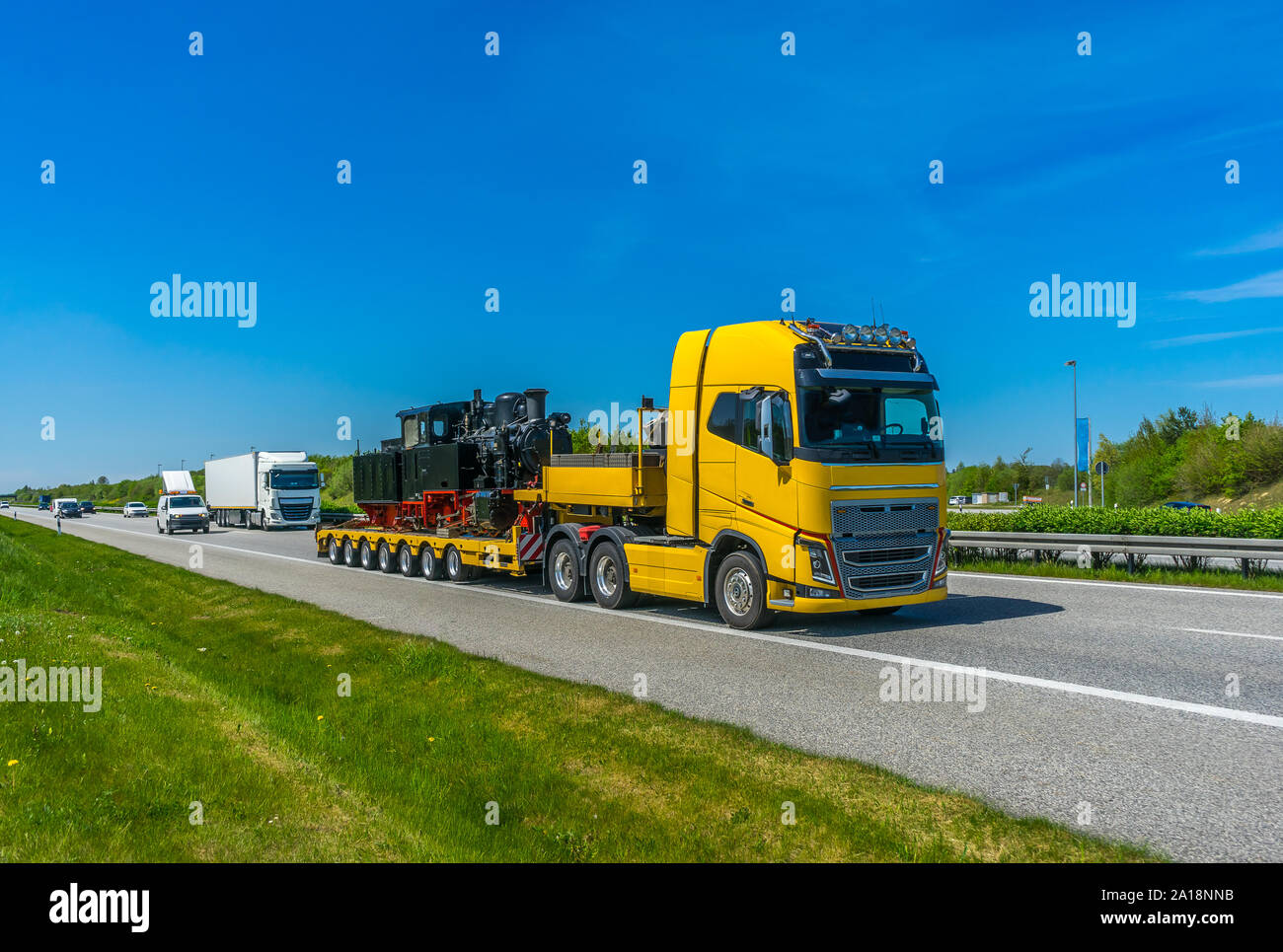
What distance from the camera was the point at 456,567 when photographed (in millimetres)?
19000

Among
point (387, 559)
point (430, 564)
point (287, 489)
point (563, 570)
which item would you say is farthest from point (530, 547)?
point (287, 489)

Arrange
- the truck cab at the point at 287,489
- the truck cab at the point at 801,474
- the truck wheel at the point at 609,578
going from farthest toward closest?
the truck cab at the point at 287,489 < the truck wheel at the point at 609,578 < the truck cab at the point at 801,474

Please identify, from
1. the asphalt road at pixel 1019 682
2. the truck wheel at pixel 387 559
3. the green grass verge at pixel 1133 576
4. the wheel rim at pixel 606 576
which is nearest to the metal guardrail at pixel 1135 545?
the green grass verge at pixel 1133 576

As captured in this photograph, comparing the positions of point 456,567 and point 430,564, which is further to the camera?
point 430,564

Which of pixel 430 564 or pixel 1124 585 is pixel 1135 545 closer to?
pixel 1124 585

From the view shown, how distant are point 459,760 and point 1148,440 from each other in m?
65.0

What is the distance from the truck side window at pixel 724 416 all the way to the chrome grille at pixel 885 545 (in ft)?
6.50

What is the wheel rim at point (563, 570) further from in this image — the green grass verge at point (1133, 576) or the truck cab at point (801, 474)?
the green grass verge at point (1133, 576)

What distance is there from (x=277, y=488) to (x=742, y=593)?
122 ft

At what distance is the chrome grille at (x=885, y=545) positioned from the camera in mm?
10812
